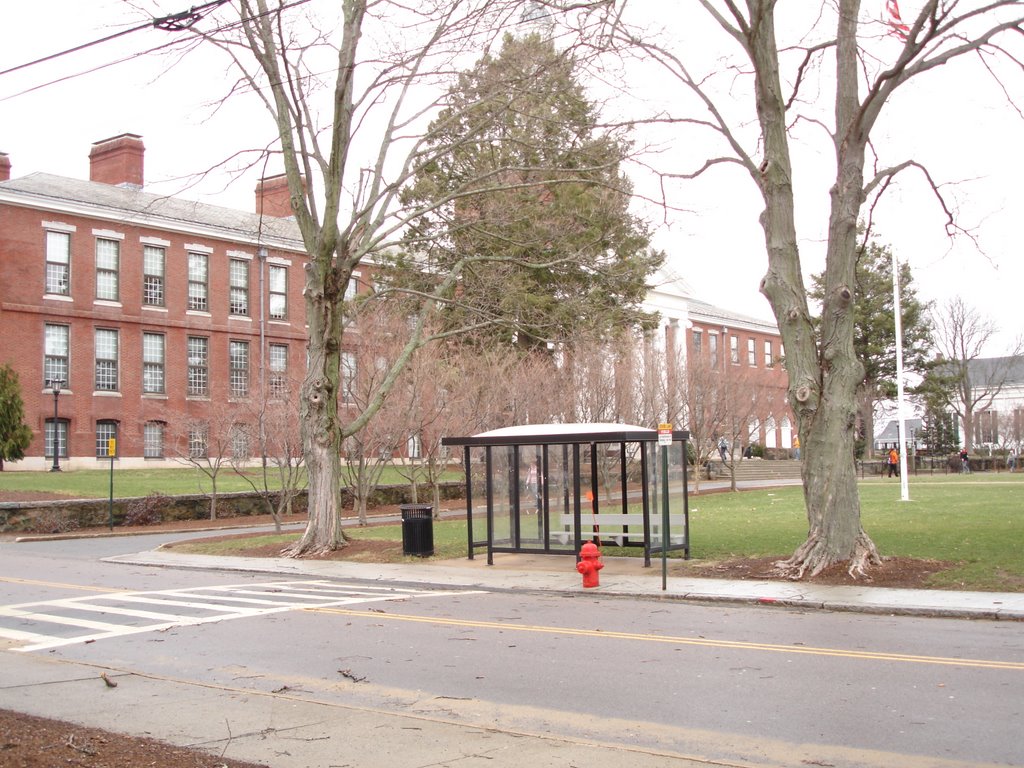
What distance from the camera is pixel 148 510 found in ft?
116

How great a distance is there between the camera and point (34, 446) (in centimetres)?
4594

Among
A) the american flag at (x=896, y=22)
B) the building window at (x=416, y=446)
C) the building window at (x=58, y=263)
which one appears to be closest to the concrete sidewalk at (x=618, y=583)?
the american flag at (x=896, y=22)

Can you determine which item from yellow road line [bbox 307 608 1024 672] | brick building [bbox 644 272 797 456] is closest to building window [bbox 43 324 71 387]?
brick building [bbox 644 272 797 456]

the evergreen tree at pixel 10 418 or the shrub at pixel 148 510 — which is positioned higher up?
the evergreen tree at pixel 10 418

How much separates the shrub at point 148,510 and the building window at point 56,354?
14625 millimetres

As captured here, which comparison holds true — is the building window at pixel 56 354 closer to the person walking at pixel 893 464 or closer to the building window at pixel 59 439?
the building window at pixel 59 439

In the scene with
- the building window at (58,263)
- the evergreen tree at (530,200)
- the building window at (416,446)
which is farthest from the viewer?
the building window at (58,263)

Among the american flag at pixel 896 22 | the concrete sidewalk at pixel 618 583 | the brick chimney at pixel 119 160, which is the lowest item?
the concrete sidewalk at pixel 618 583

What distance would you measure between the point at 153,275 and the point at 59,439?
9511 millimetres

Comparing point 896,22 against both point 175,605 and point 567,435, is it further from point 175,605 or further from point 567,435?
point 175,605

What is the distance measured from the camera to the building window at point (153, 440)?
50.4 metres

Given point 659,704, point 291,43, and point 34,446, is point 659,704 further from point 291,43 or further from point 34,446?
point 34,446

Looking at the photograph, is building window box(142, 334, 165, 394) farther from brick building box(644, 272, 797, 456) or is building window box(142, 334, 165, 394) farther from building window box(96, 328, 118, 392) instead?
brick building box(644, 272, 797, 456)

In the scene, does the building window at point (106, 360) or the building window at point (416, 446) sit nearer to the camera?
the building window at point (416, 446)
